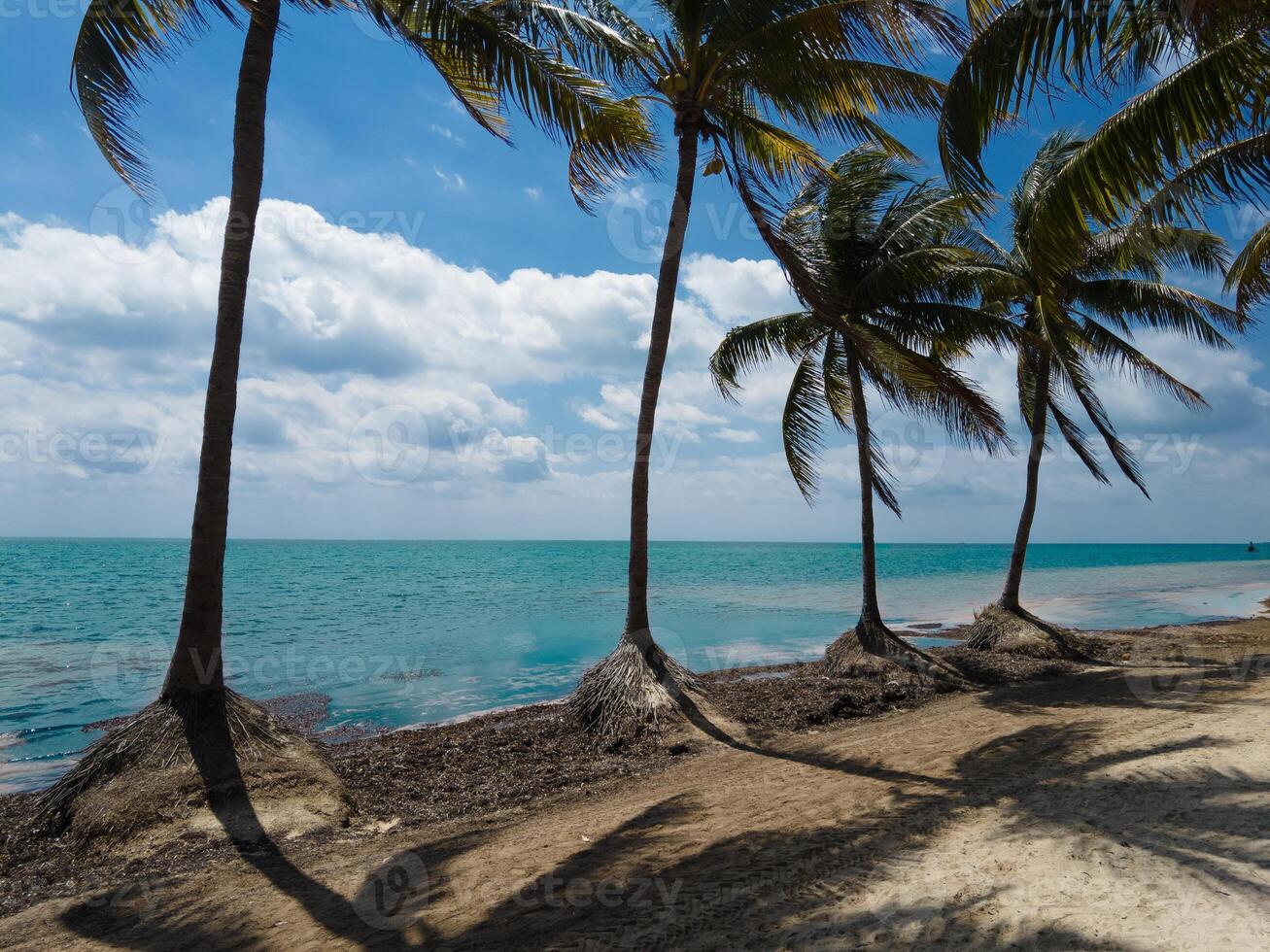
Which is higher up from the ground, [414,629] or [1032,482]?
[1032,482]

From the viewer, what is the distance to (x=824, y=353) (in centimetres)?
1469

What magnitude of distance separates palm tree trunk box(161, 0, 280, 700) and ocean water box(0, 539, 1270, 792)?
485 centimetres

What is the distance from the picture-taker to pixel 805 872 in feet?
15.4

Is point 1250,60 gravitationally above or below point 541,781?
above

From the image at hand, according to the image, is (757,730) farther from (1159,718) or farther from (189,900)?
(189,900)

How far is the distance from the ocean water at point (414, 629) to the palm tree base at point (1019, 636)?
5.41 meters

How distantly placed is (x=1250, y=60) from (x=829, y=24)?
4717 millimetres

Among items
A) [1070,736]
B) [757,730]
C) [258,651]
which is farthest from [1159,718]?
[258,651]

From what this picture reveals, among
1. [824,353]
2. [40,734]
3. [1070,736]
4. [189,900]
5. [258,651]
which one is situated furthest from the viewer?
[258,651]

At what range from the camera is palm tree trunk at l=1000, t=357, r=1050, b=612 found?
50.3 ft

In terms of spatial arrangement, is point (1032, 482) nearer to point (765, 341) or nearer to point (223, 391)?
point (765, 341)

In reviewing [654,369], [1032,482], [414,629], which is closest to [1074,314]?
[1032,482]

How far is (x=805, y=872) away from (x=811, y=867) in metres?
0.09

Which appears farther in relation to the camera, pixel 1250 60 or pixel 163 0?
pixel 163 0
